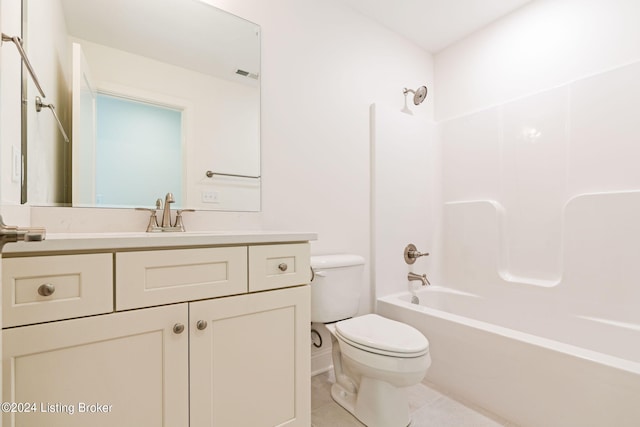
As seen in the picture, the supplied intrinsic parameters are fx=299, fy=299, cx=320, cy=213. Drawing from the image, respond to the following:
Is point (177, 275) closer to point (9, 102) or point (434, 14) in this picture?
point (9, 102)

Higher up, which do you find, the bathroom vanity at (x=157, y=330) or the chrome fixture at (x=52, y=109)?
the chrome fixture at (x=52, y=109)

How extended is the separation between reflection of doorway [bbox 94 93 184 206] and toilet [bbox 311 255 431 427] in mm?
877

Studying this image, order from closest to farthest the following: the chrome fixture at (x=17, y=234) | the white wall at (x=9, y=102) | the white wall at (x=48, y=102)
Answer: the chrome fixture at (x=17, y=234) < the white wall at (x=9, y=102) < the white wall at (x=48, y=102)

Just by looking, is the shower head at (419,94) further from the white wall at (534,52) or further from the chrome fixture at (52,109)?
the chrome fixture at (52,109)

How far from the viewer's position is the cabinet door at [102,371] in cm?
73

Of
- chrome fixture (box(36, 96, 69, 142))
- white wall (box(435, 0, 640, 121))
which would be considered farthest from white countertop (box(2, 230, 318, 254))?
white wall (box(435, 0, 640, 121))

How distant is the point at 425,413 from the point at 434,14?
2502 millimetres

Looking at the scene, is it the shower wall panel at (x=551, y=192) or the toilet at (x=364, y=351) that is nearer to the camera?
the toilet at (x=364, y=351)

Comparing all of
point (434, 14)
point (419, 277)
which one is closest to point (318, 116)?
point (434, 14)

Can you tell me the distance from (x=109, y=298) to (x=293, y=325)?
623 millimetres

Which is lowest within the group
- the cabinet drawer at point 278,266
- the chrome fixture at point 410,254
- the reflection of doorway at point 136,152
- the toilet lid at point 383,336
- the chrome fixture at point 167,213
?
the toilet lid at point 383,336

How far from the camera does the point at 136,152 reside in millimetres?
1351

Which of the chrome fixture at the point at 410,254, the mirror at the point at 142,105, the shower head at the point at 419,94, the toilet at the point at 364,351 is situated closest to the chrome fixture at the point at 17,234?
the mirror at the point at 142,105

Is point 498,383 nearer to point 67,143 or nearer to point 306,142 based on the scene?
point 306,142
